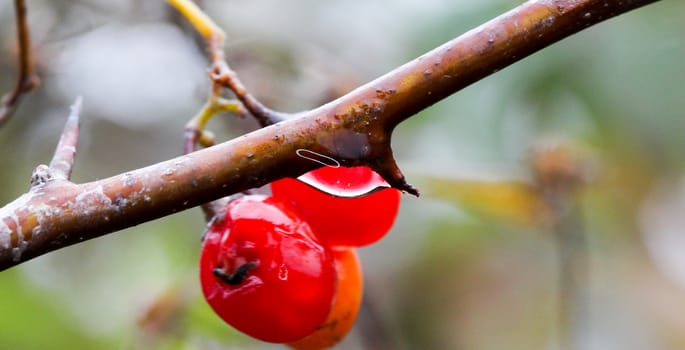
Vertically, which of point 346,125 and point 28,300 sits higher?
point 346,125

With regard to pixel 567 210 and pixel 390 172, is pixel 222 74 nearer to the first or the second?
pixel 390 172

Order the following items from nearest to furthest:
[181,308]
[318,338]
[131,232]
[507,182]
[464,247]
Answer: [318,338] < [181,308] < [507,182] < [131,232] < [464,247]

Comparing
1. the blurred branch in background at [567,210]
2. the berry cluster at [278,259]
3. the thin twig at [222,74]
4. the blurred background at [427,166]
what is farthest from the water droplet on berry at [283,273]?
the blurred branch in background at [567,210]

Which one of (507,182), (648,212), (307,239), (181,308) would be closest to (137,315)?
(181,308)

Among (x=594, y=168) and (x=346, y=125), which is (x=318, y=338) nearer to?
(x=346, y=125)

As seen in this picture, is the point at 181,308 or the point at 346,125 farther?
the point at 181,308

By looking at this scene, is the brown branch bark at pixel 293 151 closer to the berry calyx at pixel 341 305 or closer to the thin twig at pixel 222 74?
the thin twig at pixel 222 74
